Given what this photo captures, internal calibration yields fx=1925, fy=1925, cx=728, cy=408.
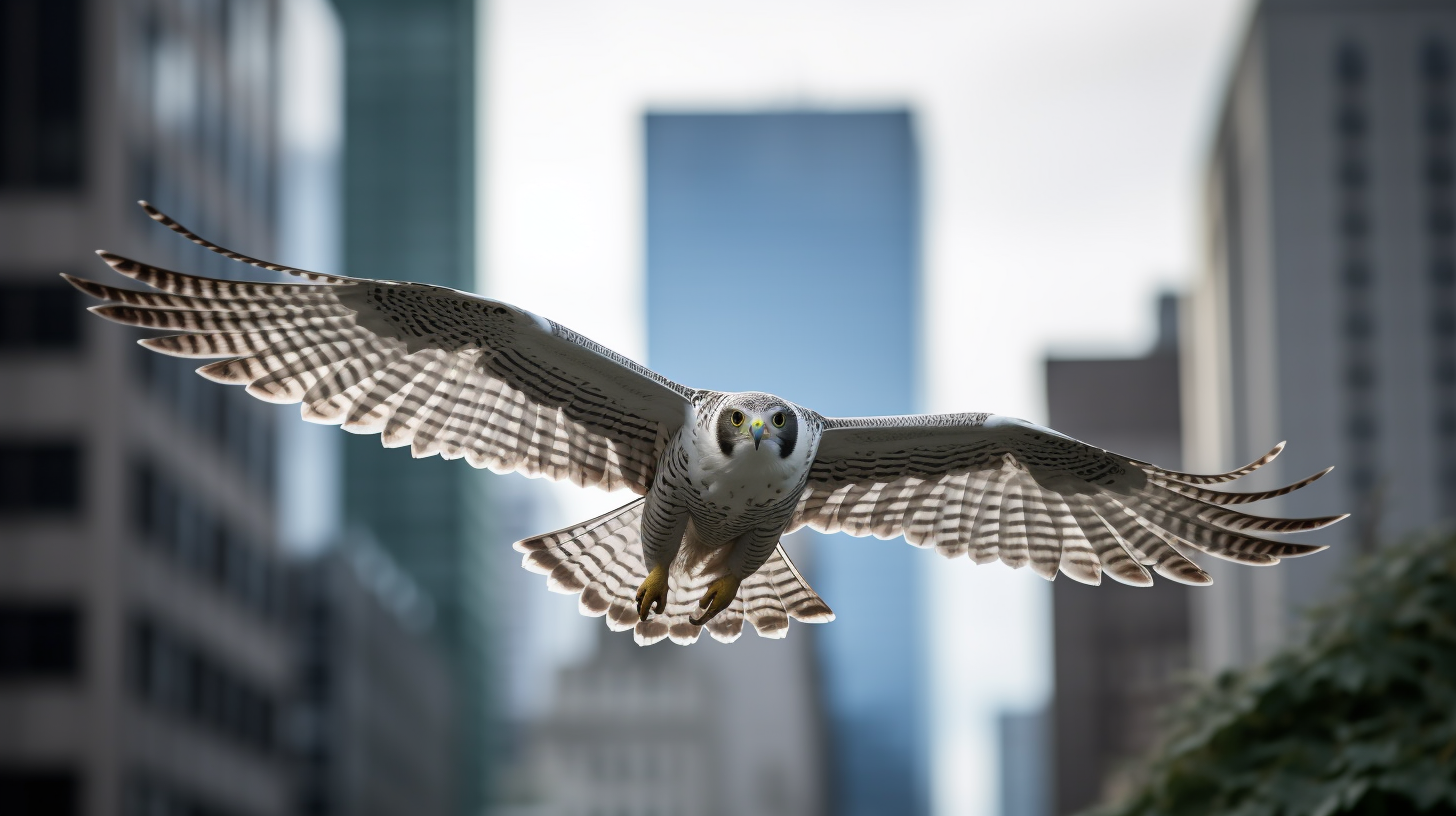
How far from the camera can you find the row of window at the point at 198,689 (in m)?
43.3

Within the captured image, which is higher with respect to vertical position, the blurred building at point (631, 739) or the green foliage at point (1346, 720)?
the green foliage at point (1346, 720)

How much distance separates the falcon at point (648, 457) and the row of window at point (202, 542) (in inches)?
1389

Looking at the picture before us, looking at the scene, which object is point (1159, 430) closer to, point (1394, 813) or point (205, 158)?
point (205, 158)

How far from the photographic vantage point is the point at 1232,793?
1000 centimetres

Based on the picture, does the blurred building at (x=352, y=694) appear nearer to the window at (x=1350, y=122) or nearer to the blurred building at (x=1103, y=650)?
the blurred building at (x=1103, y=650)

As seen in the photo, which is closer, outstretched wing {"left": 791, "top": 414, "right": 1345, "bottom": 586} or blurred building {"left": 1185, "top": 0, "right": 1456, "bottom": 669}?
outstretched wing {"left": 791, "top": 414, "right": 1345, "bottom": 586}

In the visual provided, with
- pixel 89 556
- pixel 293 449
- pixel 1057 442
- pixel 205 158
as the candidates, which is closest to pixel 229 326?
pixel 1057 442

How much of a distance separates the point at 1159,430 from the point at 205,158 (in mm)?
104418

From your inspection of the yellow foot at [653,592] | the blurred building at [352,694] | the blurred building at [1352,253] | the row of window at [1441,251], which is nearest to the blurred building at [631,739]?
the blurred building at [352,694]

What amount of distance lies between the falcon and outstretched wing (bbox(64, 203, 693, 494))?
0.01 metres

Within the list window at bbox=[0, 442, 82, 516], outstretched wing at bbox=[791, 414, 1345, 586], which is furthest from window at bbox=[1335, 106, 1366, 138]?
outstretched wing at bbox=[791, 414, 1345, 586]

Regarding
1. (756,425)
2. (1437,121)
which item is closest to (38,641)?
(756,425)

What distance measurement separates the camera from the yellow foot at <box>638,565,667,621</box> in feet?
27.7

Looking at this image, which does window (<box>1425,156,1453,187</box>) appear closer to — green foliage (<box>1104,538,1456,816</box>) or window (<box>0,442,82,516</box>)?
window (<box>0,442,82,516</box>)
